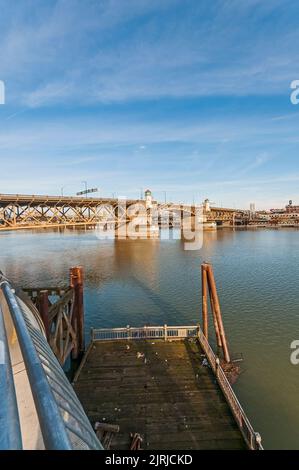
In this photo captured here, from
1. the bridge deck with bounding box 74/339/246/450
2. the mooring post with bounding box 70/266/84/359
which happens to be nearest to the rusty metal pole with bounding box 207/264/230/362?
the bridge deck with bounding box 74/339/246/450

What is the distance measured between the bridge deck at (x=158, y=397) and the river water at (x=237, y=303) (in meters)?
2.45

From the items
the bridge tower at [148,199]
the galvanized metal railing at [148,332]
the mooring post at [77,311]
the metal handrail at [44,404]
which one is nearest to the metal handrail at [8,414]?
the metal handrail at [44,404]

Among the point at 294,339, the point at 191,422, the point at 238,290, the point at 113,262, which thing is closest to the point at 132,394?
the point at 191,422

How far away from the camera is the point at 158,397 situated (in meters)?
11.6

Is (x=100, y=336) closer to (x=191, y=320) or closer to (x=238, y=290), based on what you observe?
(x=191, y=320)

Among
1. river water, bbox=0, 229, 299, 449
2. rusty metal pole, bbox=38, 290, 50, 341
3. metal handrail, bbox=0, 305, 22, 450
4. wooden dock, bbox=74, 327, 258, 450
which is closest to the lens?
metal handrail, bbox=0, 305, 22, 450

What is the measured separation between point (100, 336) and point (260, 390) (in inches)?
401

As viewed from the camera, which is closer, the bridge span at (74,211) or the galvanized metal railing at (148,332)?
the galvanized metal railing at (148,332)

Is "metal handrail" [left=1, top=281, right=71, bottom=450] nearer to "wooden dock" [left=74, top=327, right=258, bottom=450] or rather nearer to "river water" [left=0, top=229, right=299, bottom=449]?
"wooden dock" [left=74, top=327, right=258, bottom=450]

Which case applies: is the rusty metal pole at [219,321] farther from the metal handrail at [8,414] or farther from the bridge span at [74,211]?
the bridge span at [74,211]

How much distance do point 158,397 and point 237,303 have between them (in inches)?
664

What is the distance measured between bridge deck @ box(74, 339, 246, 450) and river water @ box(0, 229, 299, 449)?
2449 mm

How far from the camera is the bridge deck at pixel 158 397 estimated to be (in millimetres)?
9547

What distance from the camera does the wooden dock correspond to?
9.52 metres
